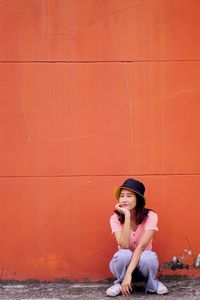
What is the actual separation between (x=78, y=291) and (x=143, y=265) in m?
0.64

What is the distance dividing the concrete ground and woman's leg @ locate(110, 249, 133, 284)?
185 mm

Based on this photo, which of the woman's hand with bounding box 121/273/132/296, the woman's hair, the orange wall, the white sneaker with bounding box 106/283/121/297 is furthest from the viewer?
the orange wall

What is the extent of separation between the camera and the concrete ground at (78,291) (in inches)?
176

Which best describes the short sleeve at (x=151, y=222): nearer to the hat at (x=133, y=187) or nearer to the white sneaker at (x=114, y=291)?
the hat at (x=133, y=187)

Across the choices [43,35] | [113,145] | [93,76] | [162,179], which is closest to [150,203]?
[162,179]

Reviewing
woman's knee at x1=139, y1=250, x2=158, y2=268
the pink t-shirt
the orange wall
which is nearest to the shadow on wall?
the orange wall

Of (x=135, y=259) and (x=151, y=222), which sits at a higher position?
(x=151, y=222)

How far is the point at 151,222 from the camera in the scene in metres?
4.52

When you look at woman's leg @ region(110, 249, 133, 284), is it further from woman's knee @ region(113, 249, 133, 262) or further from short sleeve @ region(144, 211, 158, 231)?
short sleeve @ region(144, 211, 158, 231)

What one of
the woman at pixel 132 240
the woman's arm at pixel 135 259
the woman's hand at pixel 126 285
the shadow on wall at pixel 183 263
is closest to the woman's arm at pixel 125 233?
the woman at pixel 132 240

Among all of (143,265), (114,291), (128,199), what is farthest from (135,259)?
(128,199)

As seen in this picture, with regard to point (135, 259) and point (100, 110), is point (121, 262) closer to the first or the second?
point (135, 259)

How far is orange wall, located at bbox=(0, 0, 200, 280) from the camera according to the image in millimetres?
4840

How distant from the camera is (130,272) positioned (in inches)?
171
